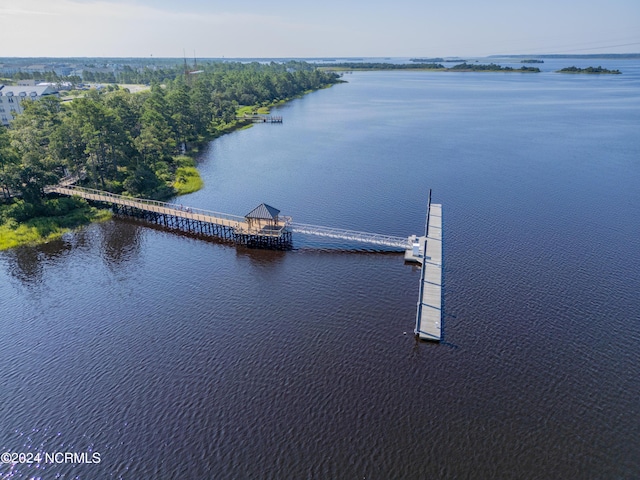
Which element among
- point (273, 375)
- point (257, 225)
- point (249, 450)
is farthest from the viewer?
point (257, 225)

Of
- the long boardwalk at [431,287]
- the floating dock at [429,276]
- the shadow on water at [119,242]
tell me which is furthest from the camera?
the shadow on water at [119,242]

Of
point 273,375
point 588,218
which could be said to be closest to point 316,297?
point 273,375

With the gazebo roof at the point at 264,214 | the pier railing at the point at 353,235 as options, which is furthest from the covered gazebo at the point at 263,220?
the pier railing at the point at 353,235

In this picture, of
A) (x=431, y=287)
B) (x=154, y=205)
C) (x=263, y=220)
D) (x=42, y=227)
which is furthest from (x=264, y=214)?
(x=42, y=227)

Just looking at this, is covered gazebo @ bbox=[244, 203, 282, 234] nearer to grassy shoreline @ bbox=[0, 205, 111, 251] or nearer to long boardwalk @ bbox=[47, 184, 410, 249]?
long boardwalk @ bbox=[47, 184, 410, 249]

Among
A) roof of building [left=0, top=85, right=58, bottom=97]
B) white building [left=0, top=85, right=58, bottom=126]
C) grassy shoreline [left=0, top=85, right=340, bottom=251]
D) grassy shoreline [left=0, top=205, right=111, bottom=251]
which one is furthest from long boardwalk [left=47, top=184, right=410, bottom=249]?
roof of building [left=0, top=85, right=58, bottom=97]

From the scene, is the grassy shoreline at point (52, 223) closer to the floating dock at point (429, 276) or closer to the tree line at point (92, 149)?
the tree line at point (92, 149)

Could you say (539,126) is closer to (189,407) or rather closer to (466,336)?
(466,336)
